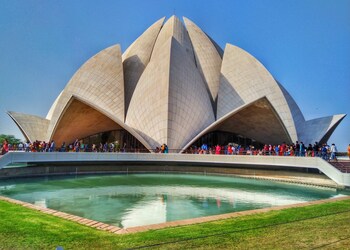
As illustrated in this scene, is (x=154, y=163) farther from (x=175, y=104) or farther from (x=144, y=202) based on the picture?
(x=144, y=202)

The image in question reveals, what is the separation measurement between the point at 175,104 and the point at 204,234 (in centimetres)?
1843

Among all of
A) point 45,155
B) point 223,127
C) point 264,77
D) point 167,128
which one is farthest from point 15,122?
point 264,77

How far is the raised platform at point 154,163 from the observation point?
578 inches

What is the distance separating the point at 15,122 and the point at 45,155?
14189 millimetres

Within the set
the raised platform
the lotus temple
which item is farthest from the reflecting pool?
the lotus temple

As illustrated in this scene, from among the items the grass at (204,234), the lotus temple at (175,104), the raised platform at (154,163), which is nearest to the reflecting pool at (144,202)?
the grass at (204,234)

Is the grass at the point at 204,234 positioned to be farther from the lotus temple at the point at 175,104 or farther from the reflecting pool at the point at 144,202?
the lotus temple at the point at 175,104

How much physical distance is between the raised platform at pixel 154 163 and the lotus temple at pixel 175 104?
250cm

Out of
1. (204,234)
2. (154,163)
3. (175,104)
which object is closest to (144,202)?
(204,234)

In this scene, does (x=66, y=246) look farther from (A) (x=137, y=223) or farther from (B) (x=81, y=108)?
(B) (x=81, y=108)

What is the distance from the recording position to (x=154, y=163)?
64.1 feet

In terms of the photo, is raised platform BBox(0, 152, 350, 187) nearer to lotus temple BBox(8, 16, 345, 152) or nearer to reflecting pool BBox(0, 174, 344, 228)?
lotus temple BBox(8, 16, 345, 152)

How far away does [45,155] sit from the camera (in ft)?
52.4

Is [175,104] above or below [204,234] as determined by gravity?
above
